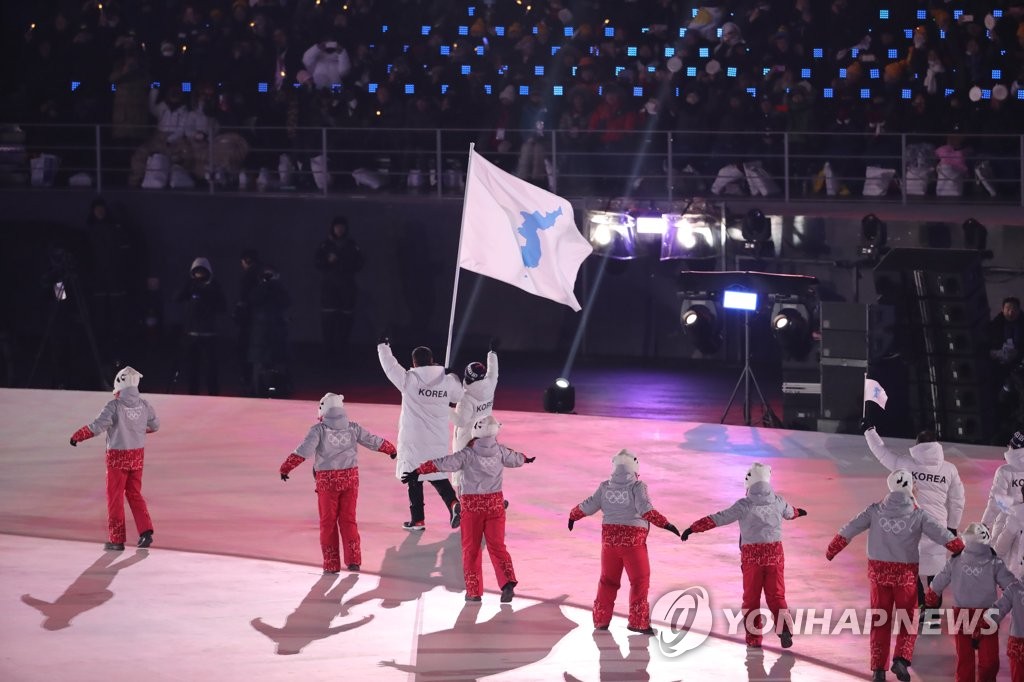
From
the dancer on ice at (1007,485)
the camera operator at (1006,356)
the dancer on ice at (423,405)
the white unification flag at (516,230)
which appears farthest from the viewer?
the camera operator at (1006,356)

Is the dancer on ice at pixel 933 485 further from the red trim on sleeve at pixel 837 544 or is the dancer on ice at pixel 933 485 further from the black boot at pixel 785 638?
the black boot at pixel 785 638

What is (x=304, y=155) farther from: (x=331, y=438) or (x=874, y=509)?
(x=874, y=509)

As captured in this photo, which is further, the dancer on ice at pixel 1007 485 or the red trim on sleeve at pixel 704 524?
the dancer on ice at pixel 1007 485

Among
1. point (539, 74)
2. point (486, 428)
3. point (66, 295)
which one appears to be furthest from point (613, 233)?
point (486, 428)

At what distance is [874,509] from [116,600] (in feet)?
18.1

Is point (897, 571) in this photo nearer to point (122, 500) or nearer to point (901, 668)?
point (901, 668)

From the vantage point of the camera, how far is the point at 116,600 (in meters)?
11.7

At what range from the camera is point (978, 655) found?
382 inches

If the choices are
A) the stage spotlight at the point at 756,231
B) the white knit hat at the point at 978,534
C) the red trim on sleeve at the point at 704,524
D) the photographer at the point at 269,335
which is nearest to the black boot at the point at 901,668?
the white knit hat at the point at 978,534

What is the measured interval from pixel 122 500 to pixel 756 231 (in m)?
10.1

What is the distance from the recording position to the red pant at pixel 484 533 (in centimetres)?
1141

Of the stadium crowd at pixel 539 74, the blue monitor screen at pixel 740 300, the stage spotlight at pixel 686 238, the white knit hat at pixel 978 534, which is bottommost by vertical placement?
the white knit hat at pixel 978 534

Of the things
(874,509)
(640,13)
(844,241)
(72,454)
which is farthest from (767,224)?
(874,509)

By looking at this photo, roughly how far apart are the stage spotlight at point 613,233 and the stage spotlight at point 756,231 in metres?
1.59
